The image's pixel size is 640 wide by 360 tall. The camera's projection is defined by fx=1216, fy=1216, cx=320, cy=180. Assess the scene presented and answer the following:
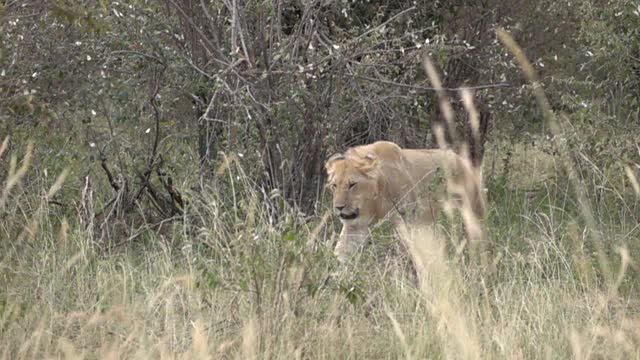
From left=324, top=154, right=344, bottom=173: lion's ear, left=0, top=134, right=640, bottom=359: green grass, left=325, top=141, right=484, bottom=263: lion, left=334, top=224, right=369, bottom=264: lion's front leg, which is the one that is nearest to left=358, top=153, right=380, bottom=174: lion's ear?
left=325, top=141, right=484, bottom=263: lion

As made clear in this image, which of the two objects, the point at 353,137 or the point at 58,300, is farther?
the point at 353,137

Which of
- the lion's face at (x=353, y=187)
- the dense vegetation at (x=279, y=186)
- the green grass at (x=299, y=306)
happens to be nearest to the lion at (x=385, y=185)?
the lion's face at (x=353, y=187)

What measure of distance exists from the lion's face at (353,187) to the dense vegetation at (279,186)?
7.3 inches

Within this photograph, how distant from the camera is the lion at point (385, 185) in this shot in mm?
6383

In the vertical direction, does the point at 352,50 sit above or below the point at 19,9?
below

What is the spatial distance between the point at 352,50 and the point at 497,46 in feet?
7.36

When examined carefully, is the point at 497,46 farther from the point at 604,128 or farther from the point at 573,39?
the point at 604,128

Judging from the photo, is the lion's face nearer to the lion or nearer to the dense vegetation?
the lion

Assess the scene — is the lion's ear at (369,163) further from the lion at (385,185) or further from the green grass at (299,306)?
the green grass at (299,306)

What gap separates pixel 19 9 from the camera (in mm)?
6578

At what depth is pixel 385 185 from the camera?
6648 mm

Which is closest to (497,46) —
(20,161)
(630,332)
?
(20,161)

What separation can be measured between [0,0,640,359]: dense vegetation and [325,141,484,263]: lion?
0.17m

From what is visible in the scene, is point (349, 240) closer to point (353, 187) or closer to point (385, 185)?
point (353, 187)
